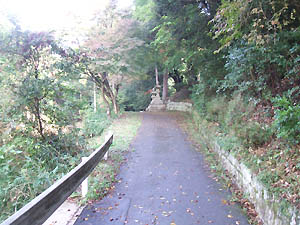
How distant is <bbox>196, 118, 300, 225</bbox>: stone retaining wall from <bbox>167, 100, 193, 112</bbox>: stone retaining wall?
52.9 feet

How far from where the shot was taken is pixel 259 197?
431 centimetres

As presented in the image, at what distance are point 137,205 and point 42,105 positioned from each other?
4544 mm

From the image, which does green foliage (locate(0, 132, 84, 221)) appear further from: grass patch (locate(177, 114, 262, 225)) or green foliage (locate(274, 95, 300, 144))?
green foliage (locate(274, 95, 300, 144))

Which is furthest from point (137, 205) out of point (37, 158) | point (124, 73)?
point (124, 73)

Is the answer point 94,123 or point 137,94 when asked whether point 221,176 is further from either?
point 137,94

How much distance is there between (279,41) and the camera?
6.71m

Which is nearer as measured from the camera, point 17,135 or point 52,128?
point 17,135

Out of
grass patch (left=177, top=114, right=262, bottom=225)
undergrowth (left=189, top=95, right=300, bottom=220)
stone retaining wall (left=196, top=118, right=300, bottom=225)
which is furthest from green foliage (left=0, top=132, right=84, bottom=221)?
undergrowth (left=189, top=95, right=300, bottom=220)

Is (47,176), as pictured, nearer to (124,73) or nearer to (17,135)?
(17,135)

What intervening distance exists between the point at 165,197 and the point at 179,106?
1998 cm

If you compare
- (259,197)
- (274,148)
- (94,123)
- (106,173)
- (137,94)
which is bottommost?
(106,173)

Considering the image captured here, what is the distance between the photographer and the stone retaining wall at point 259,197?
333cm

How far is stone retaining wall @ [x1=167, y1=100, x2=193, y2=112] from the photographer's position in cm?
2278

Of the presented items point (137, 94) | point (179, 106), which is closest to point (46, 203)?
point (179, 106)
